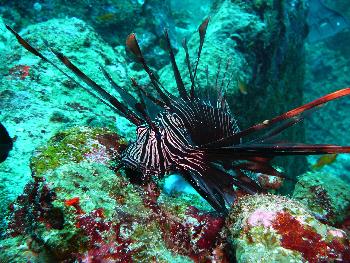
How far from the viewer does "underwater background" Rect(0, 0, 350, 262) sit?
1386 mm

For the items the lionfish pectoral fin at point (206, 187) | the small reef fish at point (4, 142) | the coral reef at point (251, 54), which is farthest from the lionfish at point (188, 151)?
the coral reef at point (251, 54)

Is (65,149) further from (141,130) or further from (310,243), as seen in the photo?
(310,243)

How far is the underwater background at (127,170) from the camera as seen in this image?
1386 mm

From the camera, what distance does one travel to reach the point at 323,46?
1111 cm

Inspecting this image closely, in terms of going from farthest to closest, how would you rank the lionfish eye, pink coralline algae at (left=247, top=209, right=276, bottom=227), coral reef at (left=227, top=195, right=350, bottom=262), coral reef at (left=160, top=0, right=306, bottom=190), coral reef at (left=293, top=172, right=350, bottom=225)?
1. coral reef at (left=160, top=0, right=306, bottom=190)
2. coral reef at (left=293, top=172, right=350, bottom=225)
3. the lionfish eye
4. pink coralline algae at (left=247, top=209, right=276, bottom=227)
5. coral reef at (left=227, top=195, right=350, bottom=262)

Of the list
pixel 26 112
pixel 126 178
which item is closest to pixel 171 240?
pixel 126 178

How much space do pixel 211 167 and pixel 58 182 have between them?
88 cm

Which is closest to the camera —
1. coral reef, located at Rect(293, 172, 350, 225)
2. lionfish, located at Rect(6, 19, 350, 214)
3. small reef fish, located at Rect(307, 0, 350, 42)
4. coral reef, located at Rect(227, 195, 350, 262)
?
coral reef, located at Rect(227, 195, 350, 262)

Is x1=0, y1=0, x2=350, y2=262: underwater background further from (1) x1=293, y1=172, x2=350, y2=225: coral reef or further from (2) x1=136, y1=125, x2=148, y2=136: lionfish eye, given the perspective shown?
(2) x1=136, y1=125, x2=148, y2=136: lionfish eye

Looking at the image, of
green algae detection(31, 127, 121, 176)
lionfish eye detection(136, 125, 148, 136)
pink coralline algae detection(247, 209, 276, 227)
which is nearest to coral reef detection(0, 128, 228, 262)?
green algae detection(31, 127, 121, 176)

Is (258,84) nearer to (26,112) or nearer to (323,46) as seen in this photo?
(26,112)

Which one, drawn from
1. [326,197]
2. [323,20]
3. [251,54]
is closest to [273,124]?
[326,197]

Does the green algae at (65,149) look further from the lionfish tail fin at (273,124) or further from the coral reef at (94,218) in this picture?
the lionfish tail fin at (273,124)

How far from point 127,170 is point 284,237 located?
3.23 feet
